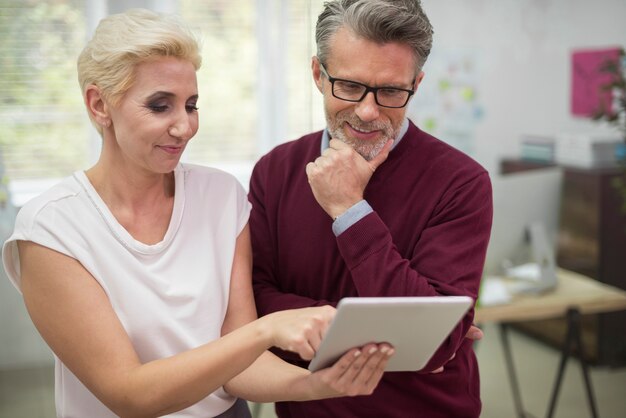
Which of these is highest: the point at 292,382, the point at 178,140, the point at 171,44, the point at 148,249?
the point at 171,44

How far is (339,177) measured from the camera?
1623mm

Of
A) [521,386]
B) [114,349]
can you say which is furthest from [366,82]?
[521,386]

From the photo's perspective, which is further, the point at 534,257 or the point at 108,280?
the point at 534,257

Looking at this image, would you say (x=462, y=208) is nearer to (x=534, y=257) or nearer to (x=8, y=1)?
(x=534, y=257)

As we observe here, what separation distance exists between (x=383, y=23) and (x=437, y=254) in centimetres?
48

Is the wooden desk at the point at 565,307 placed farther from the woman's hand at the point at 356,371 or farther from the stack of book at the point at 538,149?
the woman's hand at the point at 356,371

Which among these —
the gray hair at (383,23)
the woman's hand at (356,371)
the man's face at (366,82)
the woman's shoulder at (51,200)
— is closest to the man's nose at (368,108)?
the man's face at (366,82)

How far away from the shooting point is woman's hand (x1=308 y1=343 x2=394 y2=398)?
1.41m

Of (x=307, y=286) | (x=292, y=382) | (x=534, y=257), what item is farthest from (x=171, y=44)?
(x=534, y=257)

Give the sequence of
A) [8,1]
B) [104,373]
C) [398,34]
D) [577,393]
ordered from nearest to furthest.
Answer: [104,373], [398,34], [8,1], [577,393]

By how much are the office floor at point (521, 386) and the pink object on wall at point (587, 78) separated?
1.48 metres

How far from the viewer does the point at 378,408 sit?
172 cm

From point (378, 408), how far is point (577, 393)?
9.15 feet

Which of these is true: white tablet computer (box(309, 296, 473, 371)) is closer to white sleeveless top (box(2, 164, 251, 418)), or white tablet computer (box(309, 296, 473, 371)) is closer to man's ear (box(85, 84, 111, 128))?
white sleeveless top (box(2, 164, 251, 418))
